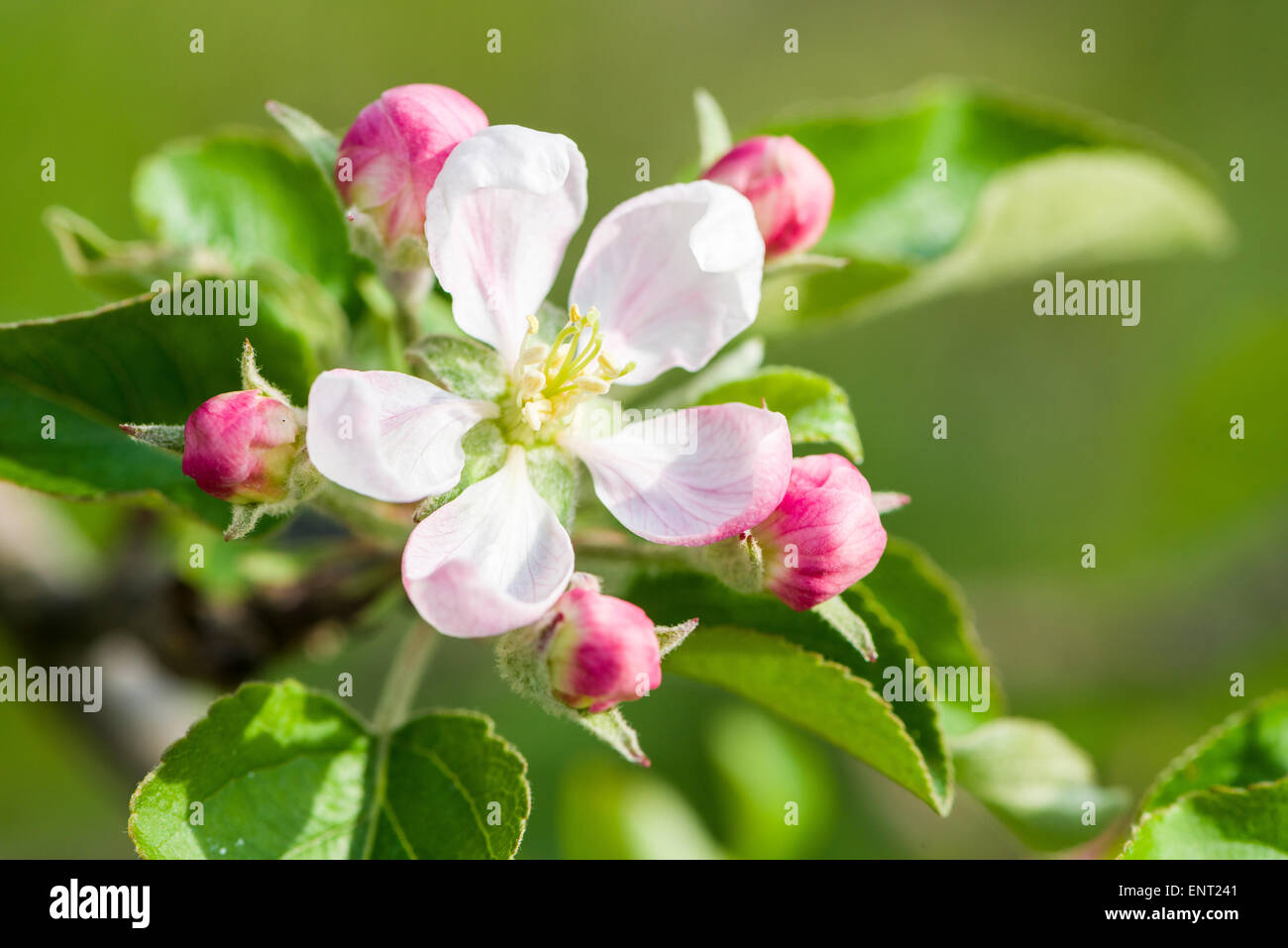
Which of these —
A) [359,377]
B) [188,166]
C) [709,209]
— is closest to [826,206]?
[709,209]

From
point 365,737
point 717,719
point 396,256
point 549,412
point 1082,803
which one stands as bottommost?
point 717,719

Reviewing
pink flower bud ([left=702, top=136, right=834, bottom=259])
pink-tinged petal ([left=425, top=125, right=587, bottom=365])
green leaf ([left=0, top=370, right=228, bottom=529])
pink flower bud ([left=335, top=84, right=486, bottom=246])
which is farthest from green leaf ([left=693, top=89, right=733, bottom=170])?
green leaf ([left=0, top=370, right=228, bottom=529])

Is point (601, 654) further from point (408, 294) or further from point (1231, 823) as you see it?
point (1231, 823)

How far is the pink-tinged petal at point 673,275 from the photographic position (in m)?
1.32

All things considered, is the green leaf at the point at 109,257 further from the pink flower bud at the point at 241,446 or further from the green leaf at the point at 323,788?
the green leaf at the point at 323,788

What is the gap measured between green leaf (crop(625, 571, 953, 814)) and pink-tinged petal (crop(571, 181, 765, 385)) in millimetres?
259

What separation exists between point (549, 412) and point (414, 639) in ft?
1.18

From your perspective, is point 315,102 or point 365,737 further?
point 315,102

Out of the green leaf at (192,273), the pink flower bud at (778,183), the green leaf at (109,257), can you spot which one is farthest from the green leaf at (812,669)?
the green leaf at (109,257)

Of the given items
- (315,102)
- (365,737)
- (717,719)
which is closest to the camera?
(365,737)

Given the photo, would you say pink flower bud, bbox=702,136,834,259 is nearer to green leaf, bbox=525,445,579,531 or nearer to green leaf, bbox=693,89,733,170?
green leaf, bbox=693,89,733,170

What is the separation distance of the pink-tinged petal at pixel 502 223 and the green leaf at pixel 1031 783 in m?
0.73
